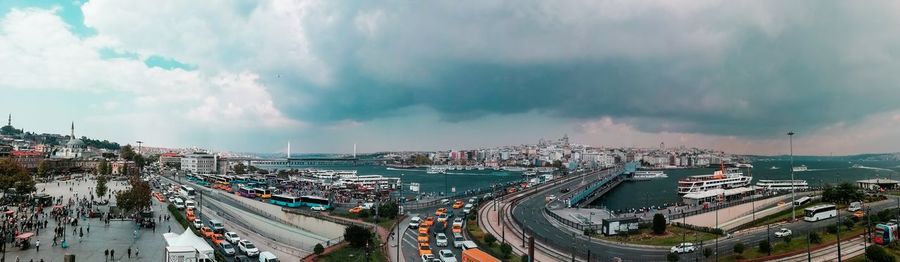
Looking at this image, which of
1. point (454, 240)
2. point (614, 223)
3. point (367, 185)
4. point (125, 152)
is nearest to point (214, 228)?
point (454, 240)

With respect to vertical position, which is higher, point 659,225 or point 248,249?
point 659,225

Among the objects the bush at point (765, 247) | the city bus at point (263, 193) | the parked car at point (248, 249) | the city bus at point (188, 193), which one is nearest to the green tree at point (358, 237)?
the parked car at point (248, 249)

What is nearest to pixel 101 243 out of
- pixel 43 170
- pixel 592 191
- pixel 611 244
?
pixel 611 244

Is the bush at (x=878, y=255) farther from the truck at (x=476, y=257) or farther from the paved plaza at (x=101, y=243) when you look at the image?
the paved plaza at (x=101, y=243)

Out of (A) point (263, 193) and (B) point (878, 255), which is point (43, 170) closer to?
(A) point (263, 193)

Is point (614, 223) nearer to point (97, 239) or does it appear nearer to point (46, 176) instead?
point (97, 239)

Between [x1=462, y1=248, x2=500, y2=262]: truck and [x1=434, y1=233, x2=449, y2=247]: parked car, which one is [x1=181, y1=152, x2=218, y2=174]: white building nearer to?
[x1=434, y1=233, x2=449, y2=247]: parked car
